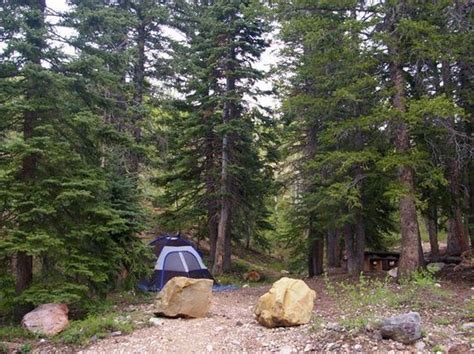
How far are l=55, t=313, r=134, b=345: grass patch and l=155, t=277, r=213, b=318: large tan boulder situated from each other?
0.75 meters

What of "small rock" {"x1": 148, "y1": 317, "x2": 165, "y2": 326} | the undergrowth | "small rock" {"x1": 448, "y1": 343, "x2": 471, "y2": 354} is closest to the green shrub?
"small rock" {"x1": 148, "y1": 317, "x2": 165, "y2": 326}

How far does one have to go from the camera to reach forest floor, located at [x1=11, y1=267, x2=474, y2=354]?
19.0 ft

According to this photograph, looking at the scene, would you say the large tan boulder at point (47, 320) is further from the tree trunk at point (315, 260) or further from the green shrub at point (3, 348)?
the tree trunk at point (315, 260)

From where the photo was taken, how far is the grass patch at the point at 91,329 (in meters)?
7.36

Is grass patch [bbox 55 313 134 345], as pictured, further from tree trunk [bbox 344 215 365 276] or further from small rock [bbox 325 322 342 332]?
tree trunk [bbox 344 215 365 276]

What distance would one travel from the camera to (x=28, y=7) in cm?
902

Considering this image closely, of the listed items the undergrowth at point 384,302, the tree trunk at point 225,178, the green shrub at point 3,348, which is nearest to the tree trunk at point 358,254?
the tree trunk at point 225,178

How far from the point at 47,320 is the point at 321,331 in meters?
4.98

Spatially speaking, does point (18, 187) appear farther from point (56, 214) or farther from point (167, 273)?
point (167, 273)

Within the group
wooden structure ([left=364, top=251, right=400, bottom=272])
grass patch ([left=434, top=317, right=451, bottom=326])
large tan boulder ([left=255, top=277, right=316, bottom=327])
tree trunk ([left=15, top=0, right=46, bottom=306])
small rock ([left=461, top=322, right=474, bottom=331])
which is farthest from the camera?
wooden structure ([left=364, top=251, right=400, bottom=272])

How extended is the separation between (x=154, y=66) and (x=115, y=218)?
7974 mm

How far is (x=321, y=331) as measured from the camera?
651cm

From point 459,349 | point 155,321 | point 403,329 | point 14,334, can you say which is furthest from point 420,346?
point 14,334

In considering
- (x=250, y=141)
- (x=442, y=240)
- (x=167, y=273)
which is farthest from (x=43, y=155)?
(x=442, y=240)
